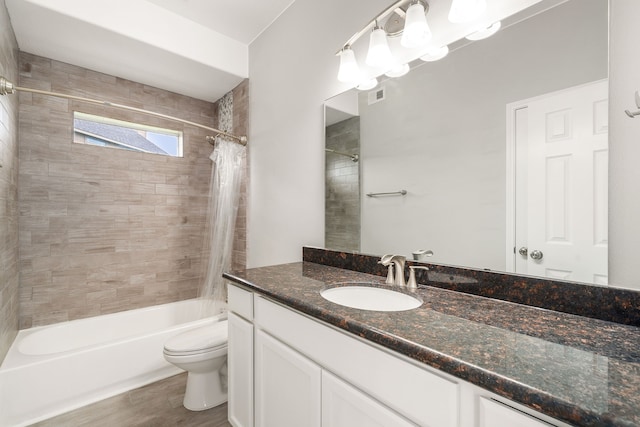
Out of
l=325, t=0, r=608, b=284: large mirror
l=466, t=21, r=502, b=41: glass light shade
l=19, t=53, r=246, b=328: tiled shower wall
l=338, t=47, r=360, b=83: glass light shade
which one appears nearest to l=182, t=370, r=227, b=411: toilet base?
l=19, t=53, r=246, b=328: tiled shower wall

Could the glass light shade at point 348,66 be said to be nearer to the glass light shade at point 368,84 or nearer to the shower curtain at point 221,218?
the glass light shade at point 368,84

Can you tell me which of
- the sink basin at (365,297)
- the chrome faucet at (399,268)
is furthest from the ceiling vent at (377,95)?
the sink basin at (365,297)

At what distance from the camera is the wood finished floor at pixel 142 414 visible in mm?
1681

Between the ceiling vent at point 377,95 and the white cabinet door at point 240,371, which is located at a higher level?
the ceiling vent at point 377,95

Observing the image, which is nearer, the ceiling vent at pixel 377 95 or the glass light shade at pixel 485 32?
the glass light shade at pixel 485 32

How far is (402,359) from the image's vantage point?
74 centimetres

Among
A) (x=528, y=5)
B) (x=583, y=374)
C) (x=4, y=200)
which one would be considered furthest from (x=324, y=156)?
(x=4, y=200)

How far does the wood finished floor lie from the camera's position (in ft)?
5.51

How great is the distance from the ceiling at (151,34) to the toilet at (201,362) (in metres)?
2.09

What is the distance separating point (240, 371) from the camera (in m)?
1.43

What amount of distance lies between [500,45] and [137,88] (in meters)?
2.92

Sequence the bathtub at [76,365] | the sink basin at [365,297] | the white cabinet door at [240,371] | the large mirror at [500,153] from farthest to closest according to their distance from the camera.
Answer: the bathtub at [76,365], the white cabinet door at [240,371], the sink basin at [365,297], the large mirror at [500,153]

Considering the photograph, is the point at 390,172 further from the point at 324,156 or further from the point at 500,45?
the point at 500,45

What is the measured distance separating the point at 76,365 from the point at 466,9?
9.28ft
